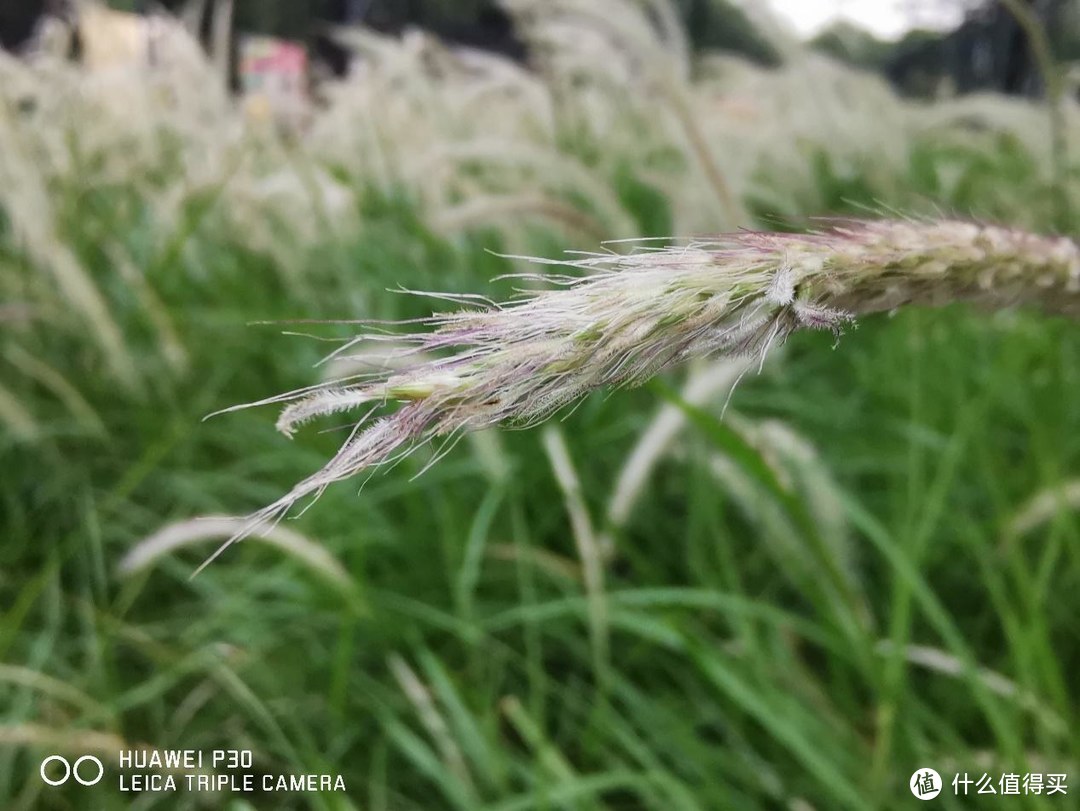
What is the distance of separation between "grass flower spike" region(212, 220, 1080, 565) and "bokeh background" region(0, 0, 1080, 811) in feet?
0.15

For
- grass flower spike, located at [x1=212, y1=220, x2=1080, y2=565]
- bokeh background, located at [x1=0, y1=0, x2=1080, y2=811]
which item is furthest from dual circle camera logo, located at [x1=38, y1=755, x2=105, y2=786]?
grass flower spike, located at [x1=212, y1=220, x2=1080, y2=565]

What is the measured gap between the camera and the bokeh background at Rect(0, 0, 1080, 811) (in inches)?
25.9

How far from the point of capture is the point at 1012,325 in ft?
4.35

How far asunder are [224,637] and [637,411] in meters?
0.57

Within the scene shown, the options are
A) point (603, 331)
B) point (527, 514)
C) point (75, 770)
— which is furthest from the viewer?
point (527, 514)

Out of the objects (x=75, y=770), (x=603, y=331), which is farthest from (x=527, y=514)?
(x=603, y=331)

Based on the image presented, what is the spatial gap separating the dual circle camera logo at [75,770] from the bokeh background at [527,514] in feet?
0.05

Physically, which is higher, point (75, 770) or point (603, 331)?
point (603, 331)

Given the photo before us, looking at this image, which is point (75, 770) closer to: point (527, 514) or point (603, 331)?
point (527, 514)

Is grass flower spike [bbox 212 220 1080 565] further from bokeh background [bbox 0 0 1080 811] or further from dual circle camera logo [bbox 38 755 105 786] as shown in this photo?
dual circle camera logo [bbox 38 755 105 786]

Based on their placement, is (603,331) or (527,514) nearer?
(603,331)

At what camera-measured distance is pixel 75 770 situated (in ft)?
2.18

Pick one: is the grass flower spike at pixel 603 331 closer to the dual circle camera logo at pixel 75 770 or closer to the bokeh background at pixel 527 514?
the bokeh background at pixel 527 514

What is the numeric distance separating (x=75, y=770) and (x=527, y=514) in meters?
0.50
